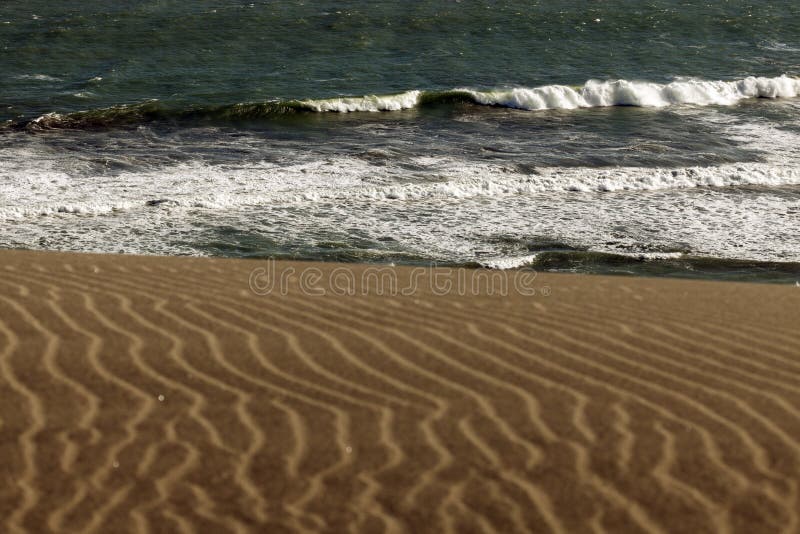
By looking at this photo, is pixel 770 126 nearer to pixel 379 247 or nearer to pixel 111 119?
pixel 379 247

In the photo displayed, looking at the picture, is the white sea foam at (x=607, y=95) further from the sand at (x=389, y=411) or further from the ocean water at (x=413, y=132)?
the sand at (x=389, y=411)

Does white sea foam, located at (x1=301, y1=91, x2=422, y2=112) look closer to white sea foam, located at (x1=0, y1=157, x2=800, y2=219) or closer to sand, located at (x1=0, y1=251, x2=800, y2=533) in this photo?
white sea foam, located at (x1=0, y1=157, x2=800, y2=219)

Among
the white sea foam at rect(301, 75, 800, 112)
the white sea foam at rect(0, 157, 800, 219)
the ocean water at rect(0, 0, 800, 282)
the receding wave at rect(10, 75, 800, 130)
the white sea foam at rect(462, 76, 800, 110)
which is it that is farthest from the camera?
the white sea foam at rect(462, 76, 800, 110)

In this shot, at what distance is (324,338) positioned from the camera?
22.6 feet

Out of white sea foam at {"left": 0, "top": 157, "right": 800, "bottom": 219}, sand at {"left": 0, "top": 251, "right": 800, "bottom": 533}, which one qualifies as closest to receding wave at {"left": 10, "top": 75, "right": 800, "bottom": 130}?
white sea foam at {"left": 0, "top": 157, "right": 800, "bottom": 219}

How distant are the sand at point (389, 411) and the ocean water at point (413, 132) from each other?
391 cm

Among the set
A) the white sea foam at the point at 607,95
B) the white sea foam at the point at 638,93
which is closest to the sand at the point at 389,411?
the white sea foam at the point at 607,95

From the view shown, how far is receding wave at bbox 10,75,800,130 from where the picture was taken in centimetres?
1939

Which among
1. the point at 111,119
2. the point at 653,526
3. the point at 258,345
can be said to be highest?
the point at 111,119

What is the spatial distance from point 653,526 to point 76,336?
4.13 meters

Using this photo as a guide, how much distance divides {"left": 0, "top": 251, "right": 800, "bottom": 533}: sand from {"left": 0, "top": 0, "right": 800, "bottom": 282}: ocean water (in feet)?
12.8

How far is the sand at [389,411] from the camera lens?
4930 millimetres

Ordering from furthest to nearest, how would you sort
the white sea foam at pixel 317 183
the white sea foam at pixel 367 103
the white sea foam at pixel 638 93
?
1. the white sea foam at pixel 638 93
2. the white sea foam at pixel 367 103
3. the white sea foam at pixel 317 183

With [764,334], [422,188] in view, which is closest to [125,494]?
[764,334]
